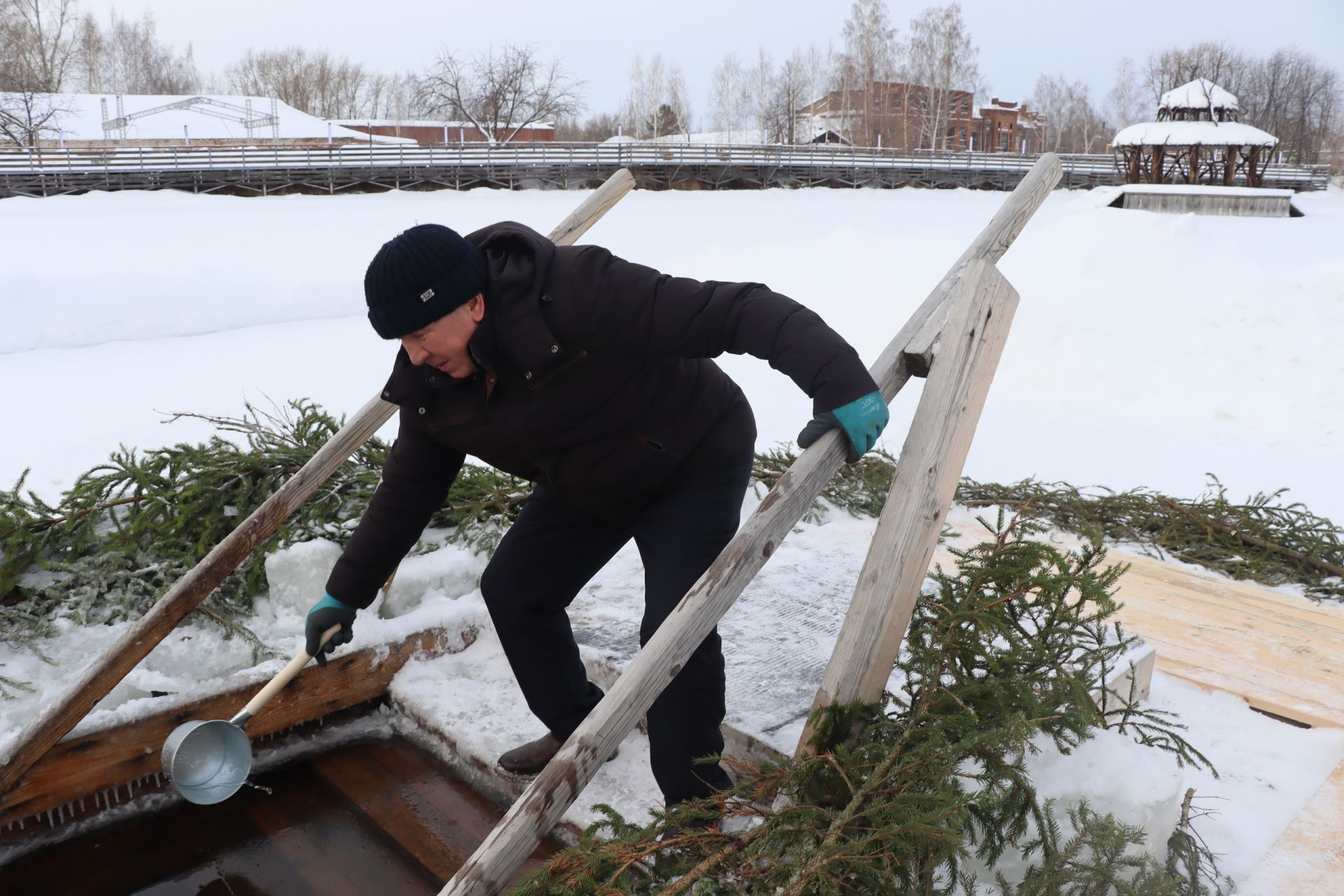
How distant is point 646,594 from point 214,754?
1.20 m

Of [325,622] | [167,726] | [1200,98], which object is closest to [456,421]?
[325,622]

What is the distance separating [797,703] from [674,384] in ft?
3.42

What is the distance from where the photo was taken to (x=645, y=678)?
5.55ft

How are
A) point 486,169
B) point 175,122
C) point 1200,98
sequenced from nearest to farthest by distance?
1. point 1200,98
2. point 486,169
3. point 175,122

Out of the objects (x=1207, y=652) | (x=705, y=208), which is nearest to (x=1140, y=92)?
(x=705, y=208)

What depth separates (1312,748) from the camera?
2.60 meters

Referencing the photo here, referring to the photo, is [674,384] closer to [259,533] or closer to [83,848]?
[259,533]

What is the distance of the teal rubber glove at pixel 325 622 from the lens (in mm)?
2504

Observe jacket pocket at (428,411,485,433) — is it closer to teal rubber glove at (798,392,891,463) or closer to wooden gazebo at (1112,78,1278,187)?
teal rubber glove at (798,392,891,463)

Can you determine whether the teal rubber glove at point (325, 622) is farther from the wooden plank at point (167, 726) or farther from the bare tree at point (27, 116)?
the bare tree at point (27, 116)

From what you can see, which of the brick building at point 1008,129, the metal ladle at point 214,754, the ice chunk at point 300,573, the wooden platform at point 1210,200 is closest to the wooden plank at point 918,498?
the metal ladle at point 214,754

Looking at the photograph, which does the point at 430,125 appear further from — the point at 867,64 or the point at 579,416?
the point at 579,416

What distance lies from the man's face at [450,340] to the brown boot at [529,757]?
120 cm

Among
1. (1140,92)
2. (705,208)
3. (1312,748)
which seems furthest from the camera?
(1140,92)
